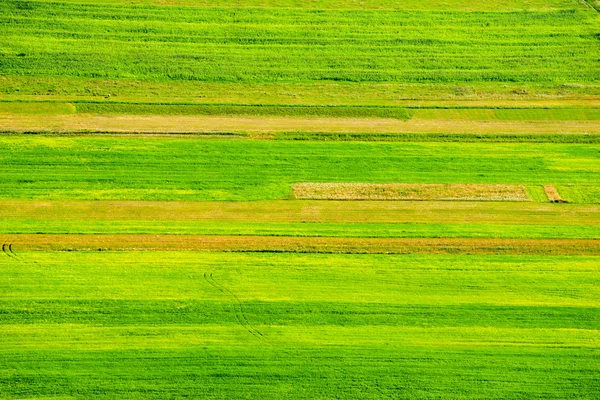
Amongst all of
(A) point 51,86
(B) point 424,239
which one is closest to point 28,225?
(A) point 51,86

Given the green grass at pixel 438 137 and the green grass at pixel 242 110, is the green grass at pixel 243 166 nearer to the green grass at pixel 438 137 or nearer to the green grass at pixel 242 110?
the green grass at pixel 438 137

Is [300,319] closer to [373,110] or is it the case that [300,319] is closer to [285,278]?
[285,278]

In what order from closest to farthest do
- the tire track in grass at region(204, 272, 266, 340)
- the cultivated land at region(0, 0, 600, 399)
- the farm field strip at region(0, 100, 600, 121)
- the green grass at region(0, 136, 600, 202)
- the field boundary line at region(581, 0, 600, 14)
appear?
the cultivated land at region(0, 0, 600, 399)
the tire track in grass at region(204, 272, 266, 340)
the green grass at region(0, 136, 600, 202)
the farm field strip at region(0, 100, 600, 121)
the field boundary line at region(581, 0, 600, 14)

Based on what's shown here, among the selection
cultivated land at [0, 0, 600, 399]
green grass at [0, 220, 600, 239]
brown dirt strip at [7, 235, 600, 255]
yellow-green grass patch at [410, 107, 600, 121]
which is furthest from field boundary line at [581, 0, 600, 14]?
brown dirt strip at [7, 235, 600, 255]

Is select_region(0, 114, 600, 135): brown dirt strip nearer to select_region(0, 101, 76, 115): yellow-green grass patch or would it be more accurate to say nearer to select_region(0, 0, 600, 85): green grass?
select_region(0, 101, 76, 115): yellow-green grass patch

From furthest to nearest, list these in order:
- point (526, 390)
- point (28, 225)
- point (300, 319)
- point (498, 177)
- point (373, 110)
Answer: point (373, 110) → point (498, 177) → point (28, 225) → point (300, 319) → point (526, 390)

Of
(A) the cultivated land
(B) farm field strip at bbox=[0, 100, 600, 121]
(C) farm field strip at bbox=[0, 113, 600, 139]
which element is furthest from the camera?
(B) farm field strip at bbox=[0, 100, 600, 121]
